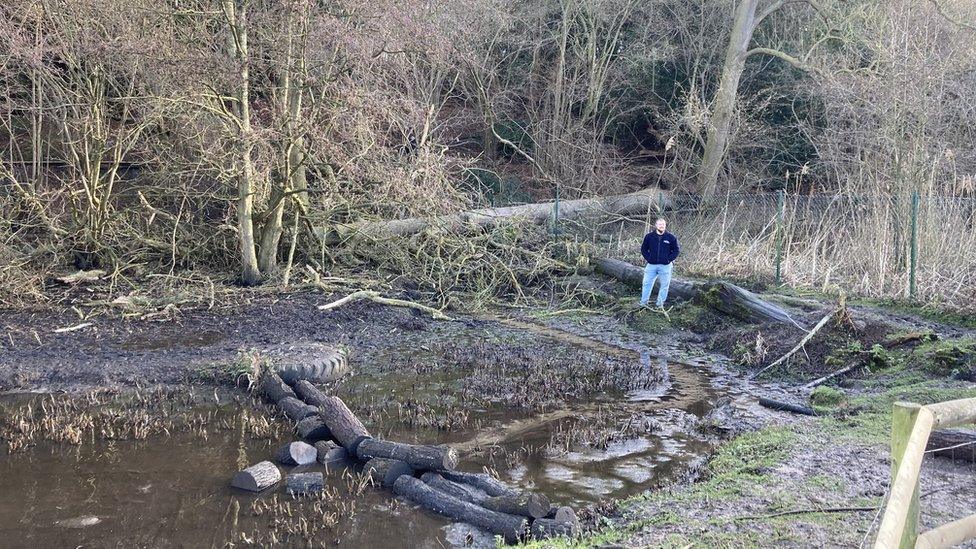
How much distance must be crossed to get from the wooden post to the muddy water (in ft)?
10.3

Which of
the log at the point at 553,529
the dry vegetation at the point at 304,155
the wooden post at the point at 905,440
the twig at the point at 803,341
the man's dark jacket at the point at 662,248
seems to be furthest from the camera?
the man's dark jacket at the point at 662,248

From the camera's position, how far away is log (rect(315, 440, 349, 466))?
708cm

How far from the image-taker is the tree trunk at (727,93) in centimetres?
2177

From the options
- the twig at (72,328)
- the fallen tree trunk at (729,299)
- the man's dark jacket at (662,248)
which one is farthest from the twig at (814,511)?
the twig at (72,328)

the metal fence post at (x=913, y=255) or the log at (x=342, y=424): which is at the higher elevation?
the metal fence post at (x=913, y=255)

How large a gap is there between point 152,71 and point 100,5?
116 cm

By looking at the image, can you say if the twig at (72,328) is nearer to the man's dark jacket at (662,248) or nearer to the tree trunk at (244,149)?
the tree trunk at (244,149)

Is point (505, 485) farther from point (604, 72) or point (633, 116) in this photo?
point (633, 116)

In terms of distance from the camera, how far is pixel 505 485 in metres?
6.35

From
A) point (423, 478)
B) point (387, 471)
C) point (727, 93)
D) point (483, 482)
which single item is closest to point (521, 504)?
point (483, 482)

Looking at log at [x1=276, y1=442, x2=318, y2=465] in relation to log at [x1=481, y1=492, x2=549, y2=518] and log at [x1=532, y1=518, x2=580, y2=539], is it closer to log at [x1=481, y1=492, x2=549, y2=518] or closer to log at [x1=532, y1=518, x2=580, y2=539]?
log at [x1=481, y1=492, x2=549, y2=518]

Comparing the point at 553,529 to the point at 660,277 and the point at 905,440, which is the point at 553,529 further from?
the point at 660,277

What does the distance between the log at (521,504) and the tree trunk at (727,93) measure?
17.2m

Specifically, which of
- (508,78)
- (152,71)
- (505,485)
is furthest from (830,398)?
(508,78)
